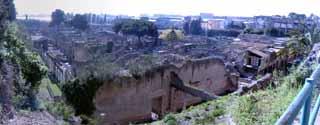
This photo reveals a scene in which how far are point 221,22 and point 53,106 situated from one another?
168 ft

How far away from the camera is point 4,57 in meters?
11.5

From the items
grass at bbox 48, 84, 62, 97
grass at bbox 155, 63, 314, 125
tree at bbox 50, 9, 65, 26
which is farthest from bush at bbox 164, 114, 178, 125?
tree at bbox 50, 9, 65, 26

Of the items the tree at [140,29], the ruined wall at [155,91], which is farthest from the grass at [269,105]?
the tree at [140,29]

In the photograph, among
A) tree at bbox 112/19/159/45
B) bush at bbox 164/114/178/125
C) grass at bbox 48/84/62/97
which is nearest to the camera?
bush at bbox 164/114/178/125

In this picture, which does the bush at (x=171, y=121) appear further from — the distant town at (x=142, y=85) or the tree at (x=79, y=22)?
the tree at (x=79, y=22)

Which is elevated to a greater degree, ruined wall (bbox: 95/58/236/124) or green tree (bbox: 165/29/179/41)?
green tree (bbox: 165/29/179/41)

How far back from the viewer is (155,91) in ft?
50.9

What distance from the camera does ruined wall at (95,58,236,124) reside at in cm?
1373

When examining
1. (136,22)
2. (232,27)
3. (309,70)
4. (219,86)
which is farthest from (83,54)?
(232,27)

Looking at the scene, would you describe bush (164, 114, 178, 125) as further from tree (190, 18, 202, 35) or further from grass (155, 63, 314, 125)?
tree (190, 18, 202, 35)

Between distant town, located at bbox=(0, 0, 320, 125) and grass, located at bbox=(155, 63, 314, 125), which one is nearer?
grass, located at bbox=(155, 63, 314, 125)

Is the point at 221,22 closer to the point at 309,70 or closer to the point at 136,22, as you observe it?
the point at 136,22

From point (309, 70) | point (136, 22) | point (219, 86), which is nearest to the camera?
point (309, 70)

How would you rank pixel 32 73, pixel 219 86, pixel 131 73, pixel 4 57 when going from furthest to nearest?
pixel 219 86 → pixel 131 73 → pixel 32 73 → pixel 4 57
